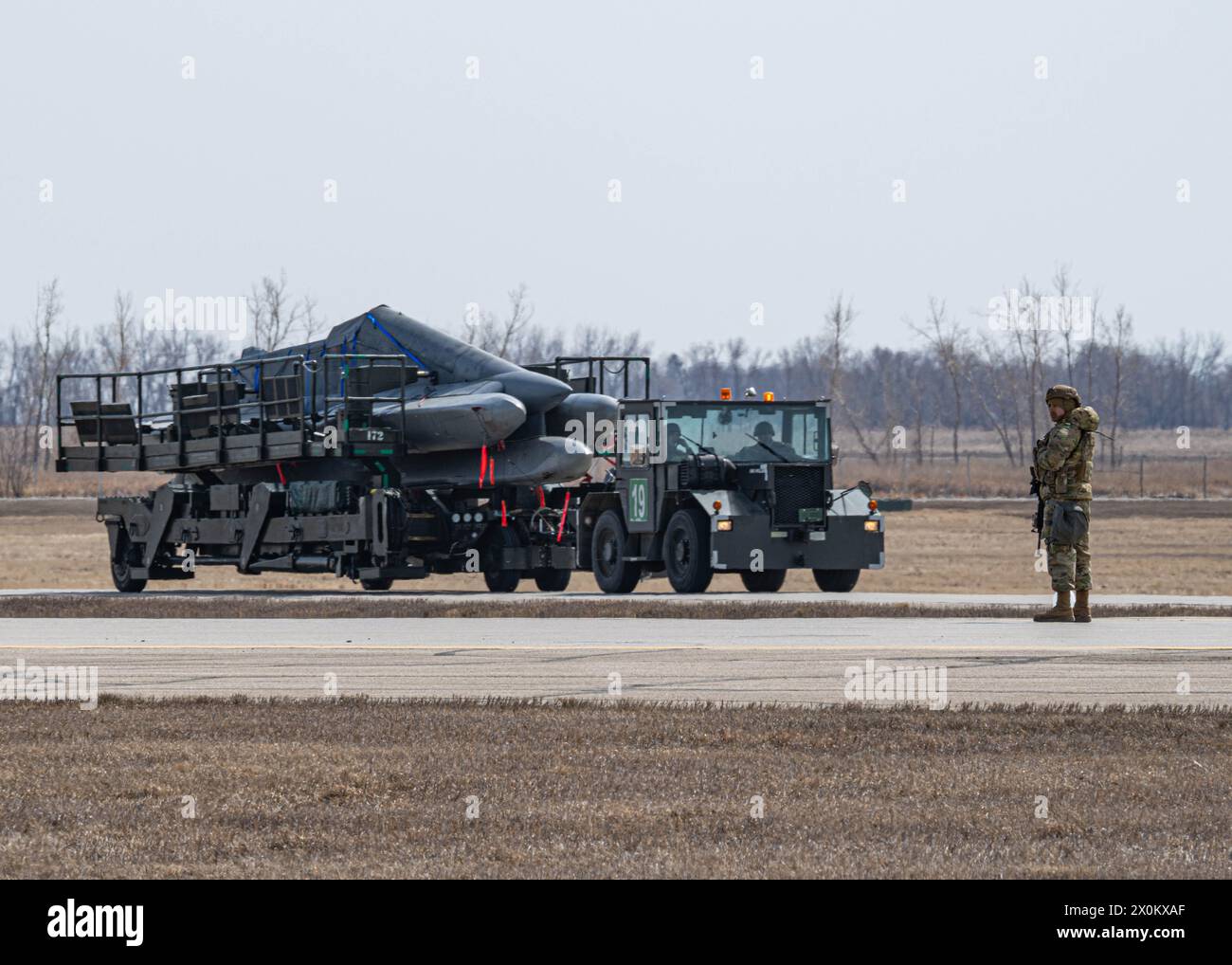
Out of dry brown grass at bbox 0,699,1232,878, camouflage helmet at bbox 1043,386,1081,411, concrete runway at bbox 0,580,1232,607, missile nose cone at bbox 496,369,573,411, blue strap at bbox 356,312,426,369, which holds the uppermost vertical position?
blue strap at bbox 356,312,426,369

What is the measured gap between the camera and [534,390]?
2698cm

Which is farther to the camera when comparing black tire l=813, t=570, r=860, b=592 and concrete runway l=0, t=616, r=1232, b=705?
black tire l=813, t=570, r=860, b=592

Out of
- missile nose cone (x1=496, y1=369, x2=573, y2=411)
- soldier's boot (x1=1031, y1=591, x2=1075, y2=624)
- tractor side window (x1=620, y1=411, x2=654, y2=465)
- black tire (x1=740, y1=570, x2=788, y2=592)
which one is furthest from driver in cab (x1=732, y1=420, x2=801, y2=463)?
soldier's boot (x1=1031, y1=591, x2=1075, y2=624)

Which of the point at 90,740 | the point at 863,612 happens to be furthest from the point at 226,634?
the point at 90,740

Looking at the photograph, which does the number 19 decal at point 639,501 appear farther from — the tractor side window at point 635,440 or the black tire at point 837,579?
the black tire at point 837,579

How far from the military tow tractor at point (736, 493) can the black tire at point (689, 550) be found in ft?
0.04

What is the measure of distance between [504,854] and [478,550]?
66.3 ft

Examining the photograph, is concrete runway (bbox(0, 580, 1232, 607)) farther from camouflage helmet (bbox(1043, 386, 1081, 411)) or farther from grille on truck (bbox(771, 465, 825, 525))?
camouflage helmet (bbox(1043, 386, 1081, 411))

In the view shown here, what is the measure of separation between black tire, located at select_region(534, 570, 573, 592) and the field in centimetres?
213

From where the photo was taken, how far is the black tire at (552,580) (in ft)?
93.3

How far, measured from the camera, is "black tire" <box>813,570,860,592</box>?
2616 centimetres

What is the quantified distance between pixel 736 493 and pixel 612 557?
7.32 feet

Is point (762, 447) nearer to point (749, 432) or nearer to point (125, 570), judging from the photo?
point (749, 432)
